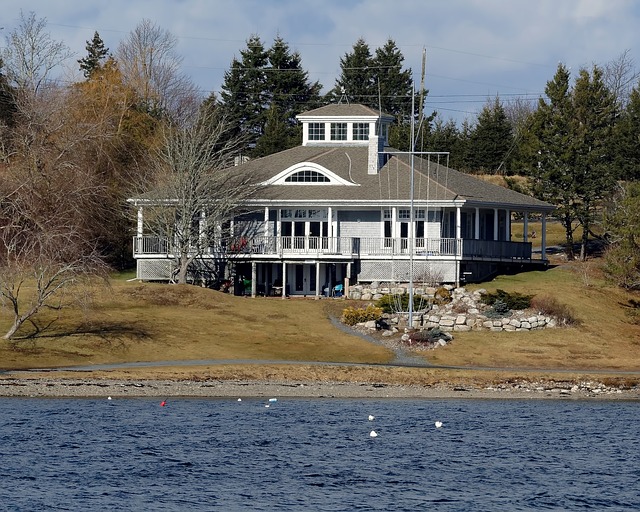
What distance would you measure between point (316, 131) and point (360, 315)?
895 inches

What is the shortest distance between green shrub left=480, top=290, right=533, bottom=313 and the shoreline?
36.1ft

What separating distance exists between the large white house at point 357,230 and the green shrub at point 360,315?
6.82m

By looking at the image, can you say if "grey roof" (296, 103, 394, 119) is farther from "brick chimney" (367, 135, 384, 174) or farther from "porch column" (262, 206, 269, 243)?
"porch column" (262, 206, 269, 243)

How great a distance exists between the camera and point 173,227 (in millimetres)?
66875

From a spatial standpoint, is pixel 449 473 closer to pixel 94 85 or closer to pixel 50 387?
pixel 50 387

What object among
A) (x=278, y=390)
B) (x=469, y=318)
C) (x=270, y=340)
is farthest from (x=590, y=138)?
(x=278, y=390)

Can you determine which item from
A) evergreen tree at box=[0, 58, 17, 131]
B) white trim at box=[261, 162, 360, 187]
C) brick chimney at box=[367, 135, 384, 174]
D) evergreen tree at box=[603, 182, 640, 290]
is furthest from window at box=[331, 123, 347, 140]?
evergreen tree at box=[0, 58, 17, 131]

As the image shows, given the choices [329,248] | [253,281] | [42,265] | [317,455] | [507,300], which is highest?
[329,248]

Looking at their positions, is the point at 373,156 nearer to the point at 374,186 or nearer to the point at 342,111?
the point at 374,186

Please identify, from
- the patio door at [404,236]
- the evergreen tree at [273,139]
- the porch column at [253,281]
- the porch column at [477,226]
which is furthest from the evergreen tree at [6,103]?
the porch column at [477,226]

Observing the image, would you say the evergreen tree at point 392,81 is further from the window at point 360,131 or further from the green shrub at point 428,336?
the green shrub at point 428,336

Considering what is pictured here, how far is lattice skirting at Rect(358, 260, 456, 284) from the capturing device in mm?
65131

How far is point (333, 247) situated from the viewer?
66188 mm

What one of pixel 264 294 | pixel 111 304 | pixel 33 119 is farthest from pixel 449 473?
pixel 33 119
